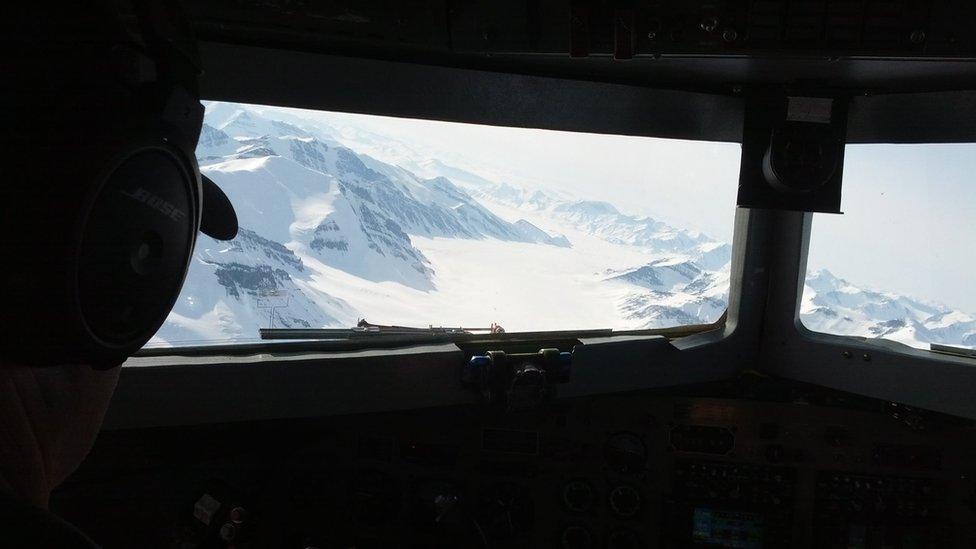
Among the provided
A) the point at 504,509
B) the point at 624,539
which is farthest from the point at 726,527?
the point at 504,509

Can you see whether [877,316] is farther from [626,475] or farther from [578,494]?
[578,494]

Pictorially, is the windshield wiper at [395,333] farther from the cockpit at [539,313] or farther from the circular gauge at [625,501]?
the circular gauge at [625,501]

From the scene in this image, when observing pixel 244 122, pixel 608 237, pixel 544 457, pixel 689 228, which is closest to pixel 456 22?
pixel 244 122

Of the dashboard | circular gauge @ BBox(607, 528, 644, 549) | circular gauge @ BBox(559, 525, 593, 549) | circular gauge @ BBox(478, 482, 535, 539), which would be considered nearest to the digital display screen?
the dashboard

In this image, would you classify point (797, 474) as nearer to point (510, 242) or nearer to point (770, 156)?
point (770, 156)

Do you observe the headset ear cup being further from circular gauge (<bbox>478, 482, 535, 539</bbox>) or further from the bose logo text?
circular gauge (<bbox>478, 482, 535, 539</bbox>)

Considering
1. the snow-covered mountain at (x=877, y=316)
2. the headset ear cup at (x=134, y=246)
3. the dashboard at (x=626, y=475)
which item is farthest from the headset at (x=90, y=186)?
the snow-covered mountain at (x=877, y=316)

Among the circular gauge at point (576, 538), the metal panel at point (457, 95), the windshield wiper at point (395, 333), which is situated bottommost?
the circular gauge at point (576, 538)
